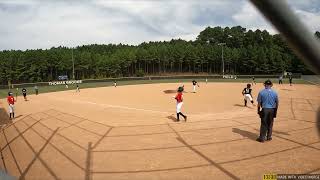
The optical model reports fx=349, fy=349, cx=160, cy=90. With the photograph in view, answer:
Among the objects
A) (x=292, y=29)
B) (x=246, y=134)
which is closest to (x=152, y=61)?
(x=246, y=134)

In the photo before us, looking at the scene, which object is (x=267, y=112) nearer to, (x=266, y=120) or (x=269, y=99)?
(x=266, y=120)

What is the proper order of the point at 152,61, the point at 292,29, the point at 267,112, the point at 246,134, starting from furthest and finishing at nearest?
the point at 152,61
the point at 246,134
the point at 267,112
the point at 292,29

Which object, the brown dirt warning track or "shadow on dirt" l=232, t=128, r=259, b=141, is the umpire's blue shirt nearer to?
the brown dirt warning track

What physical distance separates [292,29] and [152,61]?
5110 inches

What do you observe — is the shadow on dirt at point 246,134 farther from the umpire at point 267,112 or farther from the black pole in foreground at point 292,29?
the black pole in foreground at point 292,29

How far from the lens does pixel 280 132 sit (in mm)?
12703

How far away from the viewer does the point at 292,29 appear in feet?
3.46

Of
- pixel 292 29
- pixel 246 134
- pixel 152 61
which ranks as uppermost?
pixel 152 61

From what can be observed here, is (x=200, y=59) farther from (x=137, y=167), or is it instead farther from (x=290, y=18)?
(x=290, y=18)

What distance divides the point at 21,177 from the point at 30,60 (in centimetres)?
10003

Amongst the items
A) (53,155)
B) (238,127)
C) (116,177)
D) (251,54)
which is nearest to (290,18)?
(116,177)

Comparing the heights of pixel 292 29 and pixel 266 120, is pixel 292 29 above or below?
above

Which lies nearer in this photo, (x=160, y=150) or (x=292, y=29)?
(x=292, y=29)

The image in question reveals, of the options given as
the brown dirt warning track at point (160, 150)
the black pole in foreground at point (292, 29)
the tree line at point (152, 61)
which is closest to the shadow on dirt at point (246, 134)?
→ the brown dirt warning track at point (160, 150)
